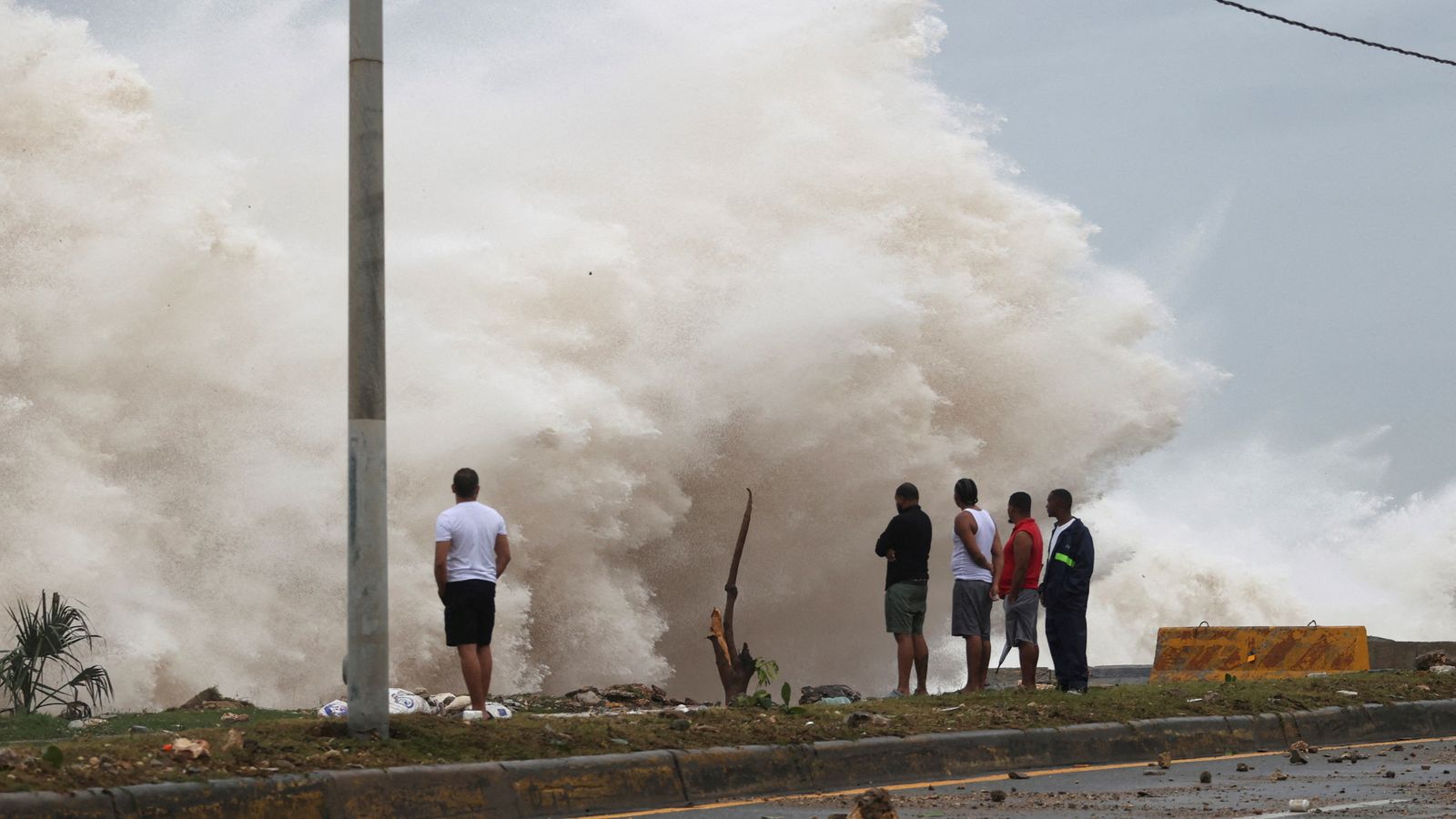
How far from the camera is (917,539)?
12570 millimetres

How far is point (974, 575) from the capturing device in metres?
12.5

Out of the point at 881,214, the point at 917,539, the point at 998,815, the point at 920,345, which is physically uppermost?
the point at 881,214

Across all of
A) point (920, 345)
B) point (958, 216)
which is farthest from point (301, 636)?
point (958, 216)

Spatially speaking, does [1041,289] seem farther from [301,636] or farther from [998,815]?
[998,815]

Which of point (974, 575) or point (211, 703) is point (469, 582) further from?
point (211, 703)

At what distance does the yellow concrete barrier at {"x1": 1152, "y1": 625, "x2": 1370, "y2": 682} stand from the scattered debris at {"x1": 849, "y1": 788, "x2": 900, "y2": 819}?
11.0 meters

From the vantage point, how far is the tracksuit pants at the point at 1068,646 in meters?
12.1

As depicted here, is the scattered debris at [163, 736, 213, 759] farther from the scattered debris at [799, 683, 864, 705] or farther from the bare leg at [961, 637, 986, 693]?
the scattered debris at [799, 683, 864, 705]

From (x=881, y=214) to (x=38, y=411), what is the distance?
36.3ft

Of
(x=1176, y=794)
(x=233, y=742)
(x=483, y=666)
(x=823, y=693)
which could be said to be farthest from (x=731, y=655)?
(x=233, y=742)

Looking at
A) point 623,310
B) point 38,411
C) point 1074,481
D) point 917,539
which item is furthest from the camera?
point 1074,481

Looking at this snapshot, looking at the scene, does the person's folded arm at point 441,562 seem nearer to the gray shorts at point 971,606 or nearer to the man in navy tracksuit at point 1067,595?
the gray shorts at point 971,606

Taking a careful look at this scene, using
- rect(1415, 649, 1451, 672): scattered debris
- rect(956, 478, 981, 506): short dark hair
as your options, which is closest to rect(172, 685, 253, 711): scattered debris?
rect(956, 478, 981, 506): short dark hair

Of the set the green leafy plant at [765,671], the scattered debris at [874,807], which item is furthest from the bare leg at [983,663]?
the scattered debris at [874,807]
